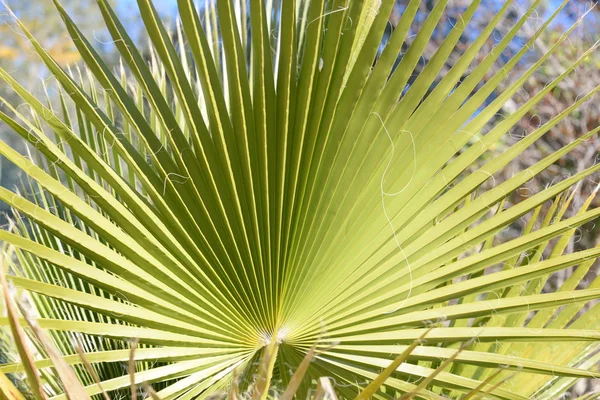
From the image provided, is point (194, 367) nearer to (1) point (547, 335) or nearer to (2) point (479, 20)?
(1) point (547, 335)

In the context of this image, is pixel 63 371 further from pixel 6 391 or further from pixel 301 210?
pixel 301 210

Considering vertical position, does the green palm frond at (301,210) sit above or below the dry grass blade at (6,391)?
above

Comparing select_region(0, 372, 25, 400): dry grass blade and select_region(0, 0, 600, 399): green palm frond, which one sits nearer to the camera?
select_region(0, 372, 25, 400): dry grass blade

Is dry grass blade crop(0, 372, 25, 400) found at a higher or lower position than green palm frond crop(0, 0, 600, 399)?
lower

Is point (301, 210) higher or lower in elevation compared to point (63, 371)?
higher

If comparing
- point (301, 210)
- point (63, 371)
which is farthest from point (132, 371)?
point (301, 210)

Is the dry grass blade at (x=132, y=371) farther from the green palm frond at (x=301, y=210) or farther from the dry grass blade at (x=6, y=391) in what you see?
the green palm frond at (x=301, y=210)

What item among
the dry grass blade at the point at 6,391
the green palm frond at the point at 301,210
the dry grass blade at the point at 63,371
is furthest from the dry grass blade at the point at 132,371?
the green palm frond at the point at 301,210

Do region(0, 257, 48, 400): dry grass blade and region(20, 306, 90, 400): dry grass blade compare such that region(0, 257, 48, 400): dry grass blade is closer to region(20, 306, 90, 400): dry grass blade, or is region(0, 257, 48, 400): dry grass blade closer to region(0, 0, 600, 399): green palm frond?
region(20, 306, 90, 400): dry grass blade

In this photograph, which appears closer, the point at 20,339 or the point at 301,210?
the point at 20,339

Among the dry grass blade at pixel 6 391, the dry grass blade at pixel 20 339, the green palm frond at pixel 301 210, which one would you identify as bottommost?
the dry grass blade at pixel 6 391

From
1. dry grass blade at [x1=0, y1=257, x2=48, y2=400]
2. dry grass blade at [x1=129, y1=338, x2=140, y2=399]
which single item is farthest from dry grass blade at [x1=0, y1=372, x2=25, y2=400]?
dry grass blade at [x1=129, y1=338, x2=140, y2=399]
